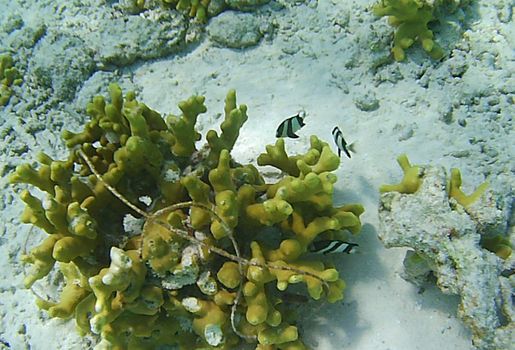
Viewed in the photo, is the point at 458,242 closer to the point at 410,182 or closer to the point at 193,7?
the point at 410,182

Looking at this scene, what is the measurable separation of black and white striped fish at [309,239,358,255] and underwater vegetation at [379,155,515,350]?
263 mm

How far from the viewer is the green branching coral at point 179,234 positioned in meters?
2.84

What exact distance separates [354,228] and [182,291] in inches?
49.0

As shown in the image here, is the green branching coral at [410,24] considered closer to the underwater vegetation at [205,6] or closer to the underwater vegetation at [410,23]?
the underwater vegetation at [410,23]

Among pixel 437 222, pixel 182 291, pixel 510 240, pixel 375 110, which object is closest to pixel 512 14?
pixel 375 110

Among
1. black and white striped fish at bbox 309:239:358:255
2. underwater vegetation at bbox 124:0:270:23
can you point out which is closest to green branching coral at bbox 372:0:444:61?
underwater vegetation at bbox 124:0:270:23

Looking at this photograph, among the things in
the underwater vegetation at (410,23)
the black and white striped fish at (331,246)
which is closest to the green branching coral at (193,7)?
the underwater vegetation at (410,23)

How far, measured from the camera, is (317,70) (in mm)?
4699

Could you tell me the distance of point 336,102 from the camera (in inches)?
173

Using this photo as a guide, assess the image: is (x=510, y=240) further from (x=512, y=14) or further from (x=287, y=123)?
(x=512, y=14)

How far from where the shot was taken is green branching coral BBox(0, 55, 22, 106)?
16.6 feet

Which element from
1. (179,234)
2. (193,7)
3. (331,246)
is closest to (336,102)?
(331,246)

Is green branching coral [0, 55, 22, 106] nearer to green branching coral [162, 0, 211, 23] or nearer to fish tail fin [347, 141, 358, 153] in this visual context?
green branching coral [162, 0, 211, 23]

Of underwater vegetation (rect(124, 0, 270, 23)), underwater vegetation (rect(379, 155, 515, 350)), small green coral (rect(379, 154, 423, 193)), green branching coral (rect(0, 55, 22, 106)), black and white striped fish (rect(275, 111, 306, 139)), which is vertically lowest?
underwater vegetation (rect(379, 155, 515, 350))
